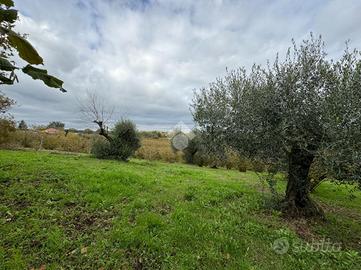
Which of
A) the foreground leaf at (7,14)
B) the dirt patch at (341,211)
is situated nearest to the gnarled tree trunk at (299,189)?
the dirt patch at (341,211)

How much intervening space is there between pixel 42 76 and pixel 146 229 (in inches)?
176

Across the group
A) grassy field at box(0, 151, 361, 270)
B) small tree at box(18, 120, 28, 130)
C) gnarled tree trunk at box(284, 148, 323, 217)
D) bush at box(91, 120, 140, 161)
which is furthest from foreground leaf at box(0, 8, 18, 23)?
small tree at box(18, 120, 28, 130)

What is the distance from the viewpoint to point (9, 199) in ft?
23.7

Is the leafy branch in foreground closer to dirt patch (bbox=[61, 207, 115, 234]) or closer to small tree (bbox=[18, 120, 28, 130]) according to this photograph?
dirt patch (bbox=[61, 207, 115, 234])

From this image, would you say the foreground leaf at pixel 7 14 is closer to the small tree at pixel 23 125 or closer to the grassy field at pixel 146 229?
the grassy field at pixel 146 229

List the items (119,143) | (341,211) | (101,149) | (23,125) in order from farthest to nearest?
(23,125) → (119,143) → (101,149) → (341,211)

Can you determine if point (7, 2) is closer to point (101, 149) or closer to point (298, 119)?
point (298, 119)

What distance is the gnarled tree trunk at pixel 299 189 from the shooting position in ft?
25.2

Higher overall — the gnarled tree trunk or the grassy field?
the gnarled tree trunk

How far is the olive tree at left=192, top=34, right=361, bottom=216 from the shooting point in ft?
17.8

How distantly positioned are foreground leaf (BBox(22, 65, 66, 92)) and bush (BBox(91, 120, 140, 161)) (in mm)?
12203

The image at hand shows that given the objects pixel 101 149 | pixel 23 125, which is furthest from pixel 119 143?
pixel 23 125

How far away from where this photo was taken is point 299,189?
7.93 metres

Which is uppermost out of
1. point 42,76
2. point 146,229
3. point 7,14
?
point 7,14
